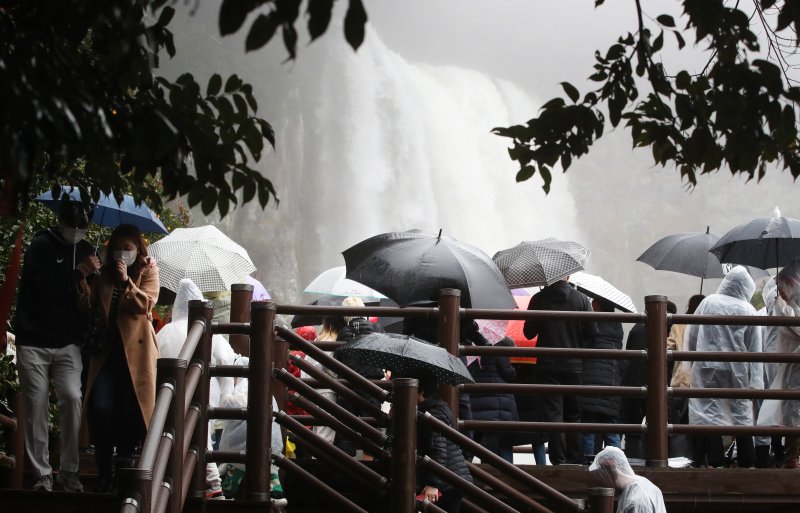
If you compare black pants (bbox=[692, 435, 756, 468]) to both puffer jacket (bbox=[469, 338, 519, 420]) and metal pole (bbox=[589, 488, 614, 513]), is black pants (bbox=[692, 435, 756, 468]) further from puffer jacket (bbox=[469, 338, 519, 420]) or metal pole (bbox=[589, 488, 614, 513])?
metal pole (bbox=[589, 488, 614, 513])

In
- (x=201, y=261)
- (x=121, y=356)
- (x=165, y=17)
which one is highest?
(x=165, y=17)

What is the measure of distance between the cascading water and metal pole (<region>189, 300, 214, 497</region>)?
29.0 m

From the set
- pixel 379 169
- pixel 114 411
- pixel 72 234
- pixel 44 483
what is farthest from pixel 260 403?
pixel 379 169

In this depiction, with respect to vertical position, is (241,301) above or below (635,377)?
above

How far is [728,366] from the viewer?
8281 mm

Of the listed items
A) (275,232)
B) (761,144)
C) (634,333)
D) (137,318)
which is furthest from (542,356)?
(275,232)

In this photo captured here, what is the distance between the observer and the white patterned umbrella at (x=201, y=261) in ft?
30.1

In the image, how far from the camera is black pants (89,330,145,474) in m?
6.16

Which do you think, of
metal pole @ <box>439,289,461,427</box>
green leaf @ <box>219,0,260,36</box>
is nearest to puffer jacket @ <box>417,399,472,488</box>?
metal pole @ <box>439,289,461,427</box>

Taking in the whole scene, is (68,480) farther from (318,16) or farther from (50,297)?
(318,16)

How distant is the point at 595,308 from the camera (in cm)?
956

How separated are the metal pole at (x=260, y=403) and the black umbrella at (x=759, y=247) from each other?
4.73 meters

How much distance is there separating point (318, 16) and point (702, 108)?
6.59ft

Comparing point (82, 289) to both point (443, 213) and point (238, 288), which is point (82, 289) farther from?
point (443, 213)
